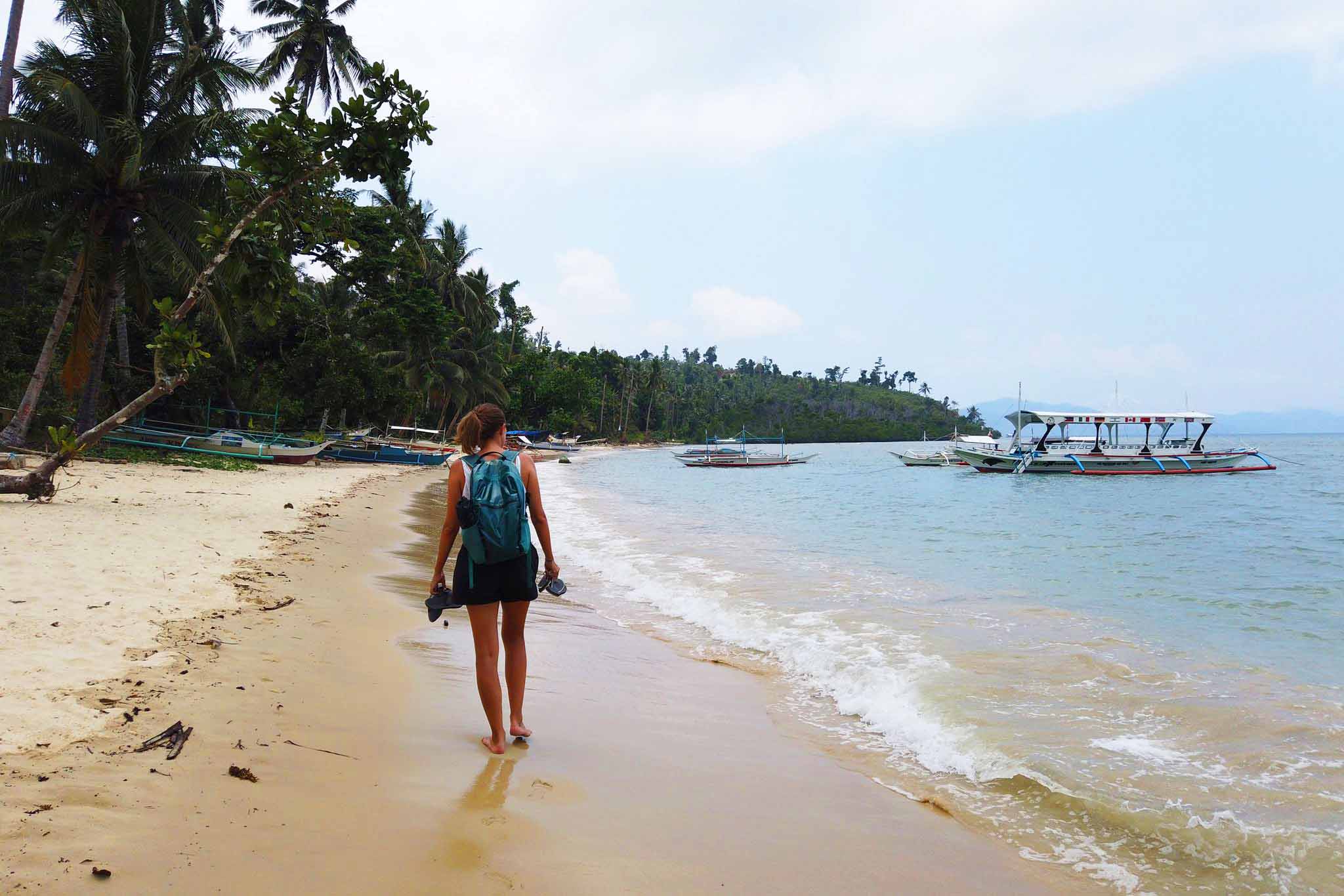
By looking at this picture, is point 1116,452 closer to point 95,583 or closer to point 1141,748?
point 1141,748

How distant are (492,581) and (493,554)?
0.18 m

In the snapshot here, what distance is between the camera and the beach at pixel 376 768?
2.67 metres

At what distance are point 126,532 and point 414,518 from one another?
8010 millimetres

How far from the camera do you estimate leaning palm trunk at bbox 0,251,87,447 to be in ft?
47.9

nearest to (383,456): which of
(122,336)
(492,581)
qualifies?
(122,336)

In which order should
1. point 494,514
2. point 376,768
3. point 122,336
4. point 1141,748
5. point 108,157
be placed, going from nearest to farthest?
point 376,768 → point 494,514 → point 1141,748 → point 108,157 → point 122,336

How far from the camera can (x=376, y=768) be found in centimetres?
353

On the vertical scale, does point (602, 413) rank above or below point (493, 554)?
above

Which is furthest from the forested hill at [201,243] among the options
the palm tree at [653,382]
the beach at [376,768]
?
the palm tree at [653,382]

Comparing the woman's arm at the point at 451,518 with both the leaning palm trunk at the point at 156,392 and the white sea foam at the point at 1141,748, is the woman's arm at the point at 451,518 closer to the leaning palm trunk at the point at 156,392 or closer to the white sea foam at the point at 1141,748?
the white sea foam at the point at 1141,748

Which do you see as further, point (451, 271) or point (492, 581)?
point (451, 271)

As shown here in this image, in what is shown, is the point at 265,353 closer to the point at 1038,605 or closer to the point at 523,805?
the point at 1038,605

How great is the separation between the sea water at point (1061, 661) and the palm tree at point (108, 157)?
10573 millimetres

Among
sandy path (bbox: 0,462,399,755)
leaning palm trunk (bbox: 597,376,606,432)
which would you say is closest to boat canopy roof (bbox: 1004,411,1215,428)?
sandy path (bbox: 0,462,399,755)
